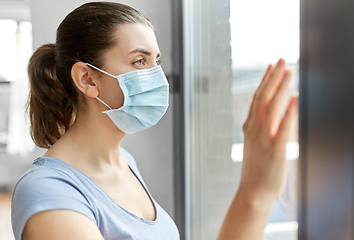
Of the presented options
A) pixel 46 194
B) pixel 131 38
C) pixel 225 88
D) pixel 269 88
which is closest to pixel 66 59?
pixel 131 38

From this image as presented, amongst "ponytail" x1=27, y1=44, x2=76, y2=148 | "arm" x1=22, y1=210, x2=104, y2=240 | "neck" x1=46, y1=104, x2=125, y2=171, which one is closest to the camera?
"arm" x1=22, y1=210, x2=104, y2=240

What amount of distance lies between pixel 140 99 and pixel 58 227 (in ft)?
1.53

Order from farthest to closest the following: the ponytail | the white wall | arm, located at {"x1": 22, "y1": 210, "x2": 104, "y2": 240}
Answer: the white wall → the ponytail → arm, located at {"x1": 22, "y1": 210, "x2": 104, "y2": 240}

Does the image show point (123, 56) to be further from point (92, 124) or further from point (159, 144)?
point (159, 144)

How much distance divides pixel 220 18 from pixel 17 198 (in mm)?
933

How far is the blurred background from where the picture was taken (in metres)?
0.48

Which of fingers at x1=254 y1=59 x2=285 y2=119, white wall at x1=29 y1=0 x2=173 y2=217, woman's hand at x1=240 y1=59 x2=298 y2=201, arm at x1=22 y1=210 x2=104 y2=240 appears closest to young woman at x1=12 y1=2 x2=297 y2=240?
arm at x1=22 y1=210 x2=104 y2=240

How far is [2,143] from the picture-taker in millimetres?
2707

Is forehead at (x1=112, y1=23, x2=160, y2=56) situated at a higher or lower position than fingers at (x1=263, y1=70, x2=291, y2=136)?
higher

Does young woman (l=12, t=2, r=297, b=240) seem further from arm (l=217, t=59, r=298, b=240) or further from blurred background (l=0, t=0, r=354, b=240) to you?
blurred background (l=0, t=0, r=354, b=240)

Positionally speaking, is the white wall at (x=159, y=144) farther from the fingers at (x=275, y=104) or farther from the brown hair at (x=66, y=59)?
the fingers at (x=275, y=104)

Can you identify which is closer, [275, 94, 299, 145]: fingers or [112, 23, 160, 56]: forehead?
[275, 94, 299, 145]: fingers

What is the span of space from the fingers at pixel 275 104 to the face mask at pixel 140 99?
55 cm

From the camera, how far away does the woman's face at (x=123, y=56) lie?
2.84ft
